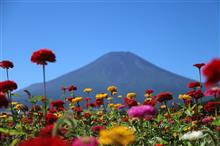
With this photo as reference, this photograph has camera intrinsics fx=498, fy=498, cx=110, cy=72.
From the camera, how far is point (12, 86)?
20.2 feet

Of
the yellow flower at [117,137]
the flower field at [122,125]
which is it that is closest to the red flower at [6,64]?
the flower field at [122,125]

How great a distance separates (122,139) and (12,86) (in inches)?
144

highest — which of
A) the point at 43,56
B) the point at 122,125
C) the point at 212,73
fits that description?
the point at 43,56

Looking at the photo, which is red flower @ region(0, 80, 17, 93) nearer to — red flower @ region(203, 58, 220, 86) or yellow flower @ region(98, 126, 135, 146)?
yellow flower @ region(98, 126, 135, 146)

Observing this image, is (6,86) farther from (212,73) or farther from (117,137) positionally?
(212,73)

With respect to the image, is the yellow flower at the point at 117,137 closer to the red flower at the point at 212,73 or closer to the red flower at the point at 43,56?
the red flower at the point at 212,73

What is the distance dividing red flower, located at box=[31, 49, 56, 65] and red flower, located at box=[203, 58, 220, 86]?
381 centimetres

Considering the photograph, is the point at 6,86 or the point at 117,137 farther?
the point at 6,86

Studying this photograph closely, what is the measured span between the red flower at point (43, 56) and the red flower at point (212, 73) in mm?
3814

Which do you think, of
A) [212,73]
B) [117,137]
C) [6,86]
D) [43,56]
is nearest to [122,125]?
[43,56]

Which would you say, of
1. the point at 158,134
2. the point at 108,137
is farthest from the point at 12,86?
the point at 108,137

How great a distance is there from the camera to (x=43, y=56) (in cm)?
608

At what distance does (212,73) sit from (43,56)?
12.7ft

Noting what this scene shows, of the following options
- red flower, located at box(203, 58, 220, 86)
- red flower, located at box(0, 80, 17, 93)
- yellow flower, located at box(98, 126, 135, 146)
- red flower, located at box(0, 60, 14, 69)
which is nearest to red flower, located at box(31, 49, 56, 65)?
red flower, located at box(0, 80, 17, 93)
